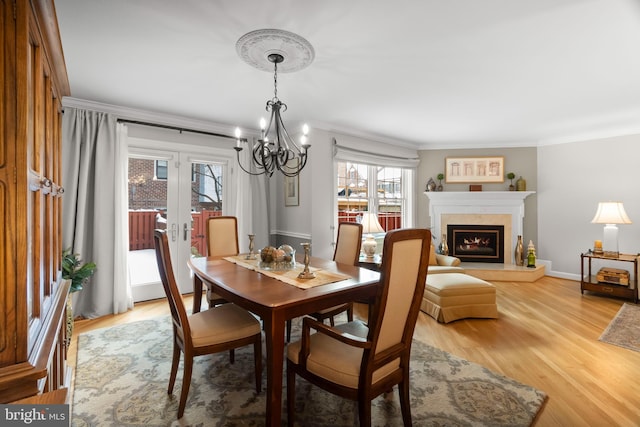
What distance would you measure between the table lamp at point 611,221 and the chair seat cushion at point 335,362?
4375mm

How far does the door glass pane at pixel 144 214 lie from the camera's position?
3752 millimetres

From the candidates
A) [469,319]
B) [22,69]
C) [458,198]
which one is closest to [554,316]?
[469,319]

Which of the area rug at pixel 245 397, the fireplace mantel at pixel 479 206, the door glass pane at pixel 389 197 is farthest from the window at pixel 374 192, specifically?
the area rug at pixel 245 397

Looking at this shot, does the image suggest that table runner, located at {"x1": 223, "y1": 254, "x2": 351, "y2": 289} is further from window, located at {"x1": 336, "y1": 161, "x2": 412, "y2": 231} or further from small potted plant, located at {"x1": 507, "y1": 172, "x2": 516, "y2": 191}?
small potted plant, located at {"x1": 507, "y1": 172, "x2": 516, "y2": 191}

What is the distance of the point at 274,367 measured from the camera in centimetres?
155

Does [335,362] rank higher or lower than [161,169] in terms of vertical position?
lower

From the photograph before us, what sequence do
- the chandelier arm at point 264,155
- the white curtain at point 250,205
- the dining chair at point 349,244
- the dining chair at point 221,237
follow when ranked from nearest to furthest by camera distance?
1. the chandelier arm at point 264,155
2. the dining chair at point 349,244
3. the dining chair at point 221,237
4. the white curtain at point 250,205

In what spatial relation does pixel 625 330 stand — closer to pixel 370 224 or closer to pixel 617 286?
pixel 617 286

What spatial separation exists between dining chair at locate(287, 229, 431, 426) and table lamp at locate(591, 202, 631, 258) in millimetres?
4275

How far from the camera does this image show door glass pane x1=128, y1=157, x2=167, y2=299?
12.3ft

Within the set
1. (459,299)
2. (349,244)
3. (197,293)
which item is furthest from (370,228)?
(197,293)

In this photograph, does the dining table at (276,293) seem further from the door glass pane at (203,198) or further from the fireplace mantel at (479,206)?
the fireplace mantel at (479,206)

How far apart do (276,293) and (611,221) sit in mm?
4802

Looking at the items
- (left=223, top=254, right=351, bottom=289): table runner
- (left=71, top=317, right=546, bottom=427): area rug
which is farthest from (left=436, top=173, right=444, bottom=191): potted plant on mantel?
(left=223, top=254, right=351, bottom=289): table runner
